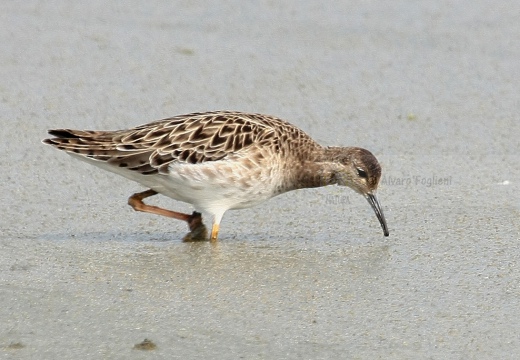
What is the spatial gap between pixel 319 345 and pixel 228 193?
2.20 m

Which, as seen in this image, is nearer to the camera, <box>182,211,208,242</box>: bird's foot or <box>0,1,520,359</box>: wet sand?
<box>0,1,520,359</box>: wet sand

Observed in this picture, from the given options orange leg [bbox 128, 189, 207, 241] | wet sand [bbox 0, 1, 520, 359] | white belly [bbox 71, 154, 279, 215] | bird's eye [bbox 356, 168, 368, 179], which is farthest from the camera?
bird's eye [bbox 356, 168, 368, 179]

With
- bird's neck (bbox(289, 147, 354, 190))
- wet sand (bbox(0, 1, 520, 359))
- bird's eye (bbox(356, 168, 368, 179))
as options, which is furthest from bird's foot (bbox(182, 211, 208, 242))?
bird's eye (bbox(356, 168, 368, 179))

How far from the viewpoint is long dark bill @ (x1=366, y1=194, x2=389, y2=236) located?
25.2 feet

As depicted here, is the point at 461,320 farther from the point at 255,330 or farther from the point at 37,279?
the point at 37,279

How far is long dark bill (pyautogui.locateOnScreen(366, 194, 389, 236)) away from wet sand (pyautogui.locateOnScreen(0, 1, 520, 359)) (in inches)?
4.8

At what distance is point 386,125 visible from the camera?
9.88m

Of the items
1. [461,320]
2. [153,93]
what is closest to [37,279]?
[461,320]

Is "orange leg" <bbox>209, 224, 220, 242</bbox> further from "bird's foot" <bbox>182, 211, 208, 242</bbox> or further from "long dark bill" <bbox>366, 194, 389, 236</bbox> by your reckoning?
"long dark bill" <bbox>366, 194, 389, 236</bbox>

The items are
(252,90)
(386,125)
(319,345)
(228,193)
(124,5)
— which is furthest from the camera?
(124,5)

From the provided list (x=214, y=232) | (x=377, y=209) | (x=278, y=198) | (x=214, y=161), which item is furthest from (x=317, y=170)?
(x=214, y=232)

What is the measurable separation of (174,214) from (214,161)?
0.53m

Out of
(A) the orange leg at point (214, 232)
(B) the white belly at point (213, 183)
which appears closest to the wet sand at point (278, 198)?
(A) the orange leg at point (214, 232)

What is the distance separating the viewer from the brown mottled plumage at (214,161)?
7680 millimetres
